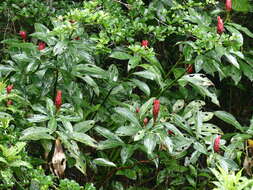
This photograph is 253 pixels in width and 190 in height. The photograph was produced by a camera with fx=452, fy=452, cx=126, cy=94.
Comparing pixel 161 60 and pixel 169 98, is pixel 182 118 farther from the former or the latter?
pixel 161 60

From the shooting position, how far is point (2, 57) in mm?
3648

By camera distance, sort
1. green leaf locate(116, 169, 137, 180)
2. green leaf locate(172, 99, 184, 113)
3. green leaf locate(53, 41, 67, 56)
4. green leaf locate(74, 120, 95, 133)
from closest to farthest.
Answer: green leaf locate(53, 41, 67, 56) < green leaf locate(74, 120, 95, 133) < green leaf locate(116, 169, 137, 180) < green leaf locate(172, 99, 184, 113)

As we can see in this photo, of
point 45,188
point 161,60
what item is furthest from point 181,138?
point 161,60

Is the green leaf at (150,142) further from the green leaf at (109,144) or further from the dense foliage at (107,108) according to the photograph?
the green leaf at (109,144)

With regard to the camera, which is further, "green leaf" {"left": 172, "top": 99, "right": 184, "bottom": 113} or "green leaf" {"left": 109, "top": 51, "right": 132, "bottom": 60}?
"green leaf" {"left": 172, "top": 99, "right": 184, "bottom": 113}

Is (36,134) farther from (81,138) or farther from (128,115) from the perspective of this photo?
(128,115)

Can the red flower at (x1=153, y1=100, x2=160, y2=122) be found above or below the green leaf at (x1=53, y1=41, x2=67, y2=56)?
below

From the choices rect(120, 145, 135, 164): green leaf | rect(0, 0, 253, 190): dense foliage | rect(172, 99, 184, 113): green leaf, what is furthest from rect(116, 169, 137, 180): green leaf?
rect(172, 99, 184, 113): green leaf

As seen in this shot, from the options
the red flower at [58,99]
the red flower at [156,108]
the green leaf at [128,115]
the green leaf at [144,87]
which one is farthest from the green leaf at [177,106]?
the red flower at [58,99]

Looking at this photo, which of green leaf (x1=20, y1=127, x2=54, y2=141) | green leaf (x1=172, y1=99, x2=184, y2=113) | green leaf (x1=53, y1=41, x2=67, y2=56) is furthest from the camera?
green leaf (x1=172, y1=99, x2=184, y2=113)

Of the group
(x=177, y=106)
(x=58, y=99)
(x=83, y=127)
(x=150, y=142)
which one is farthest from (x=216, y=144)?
(x=58, y=99)

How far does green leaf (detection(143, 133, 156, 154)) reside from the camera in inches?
87.6

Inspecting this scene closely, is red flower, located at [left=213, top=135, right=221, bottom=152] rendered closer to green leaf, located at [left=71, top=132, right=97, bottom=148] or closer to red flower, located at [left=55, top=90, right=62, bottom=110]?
green leaf, located at [left=71, top=132, right=97, bottom=148]

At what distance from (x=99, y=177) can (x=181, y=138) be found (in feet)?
2.03
